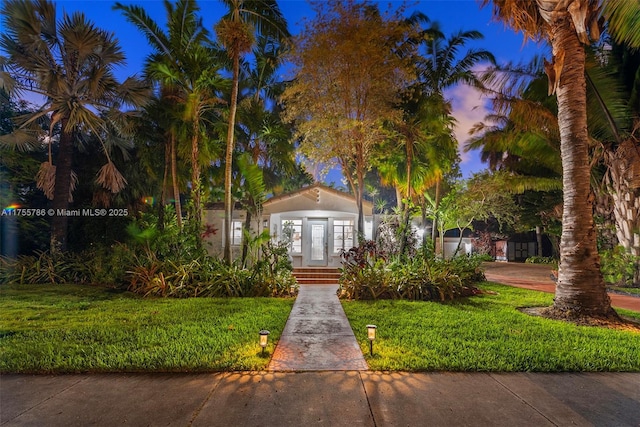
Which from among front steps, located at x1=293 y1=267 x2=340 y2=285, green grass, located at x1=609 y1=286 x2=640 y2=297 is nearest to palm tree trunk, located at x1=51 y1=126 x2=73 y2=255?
front steps, located at x1=293 y1=267 x2=340 y2=285

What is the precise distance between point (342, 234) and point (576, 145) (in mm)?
9343

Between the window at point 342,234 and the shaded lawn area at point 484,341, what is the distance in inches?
270

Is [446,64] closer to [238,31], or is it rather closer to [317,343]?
[238,31]

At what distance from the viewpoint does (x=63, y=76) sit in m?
11.7

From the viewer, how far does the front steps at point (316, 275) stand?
12.3m

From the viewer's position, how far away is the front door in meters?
14.6

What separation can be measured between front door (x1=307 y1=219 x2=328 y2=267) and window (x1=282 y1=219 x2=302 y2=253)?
1.64 feet

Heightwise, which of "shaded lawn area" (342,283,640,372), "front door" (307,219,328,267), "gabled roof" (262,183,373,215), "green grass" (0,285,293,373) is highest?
"gabled roof" (262,183,373,215)

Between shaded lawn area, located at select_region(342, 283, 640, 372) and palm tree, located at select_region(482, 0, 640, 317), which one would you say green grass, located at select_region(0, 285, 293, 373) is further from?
palm tree, located at select_region(482, 0, 640, 317)

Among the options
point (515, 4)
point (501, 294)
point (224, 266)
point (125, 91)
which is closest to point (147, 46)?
point (125, 91)

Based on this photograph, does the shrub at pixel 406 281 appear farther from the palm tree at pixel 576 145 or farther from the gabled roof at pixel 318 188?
the gabled roof at pixel 318 188

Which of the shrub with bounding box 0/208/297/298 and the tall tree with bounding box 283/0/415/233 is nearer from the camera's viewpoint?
the shrub with bounding box 0/208/297/298

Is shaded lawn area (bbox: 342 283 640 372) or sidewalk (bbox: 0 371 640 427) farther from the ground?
shaded lawn area (bbox: 342 283 640 372)

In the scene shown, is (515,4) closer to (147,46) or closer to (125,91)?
(147,46)
